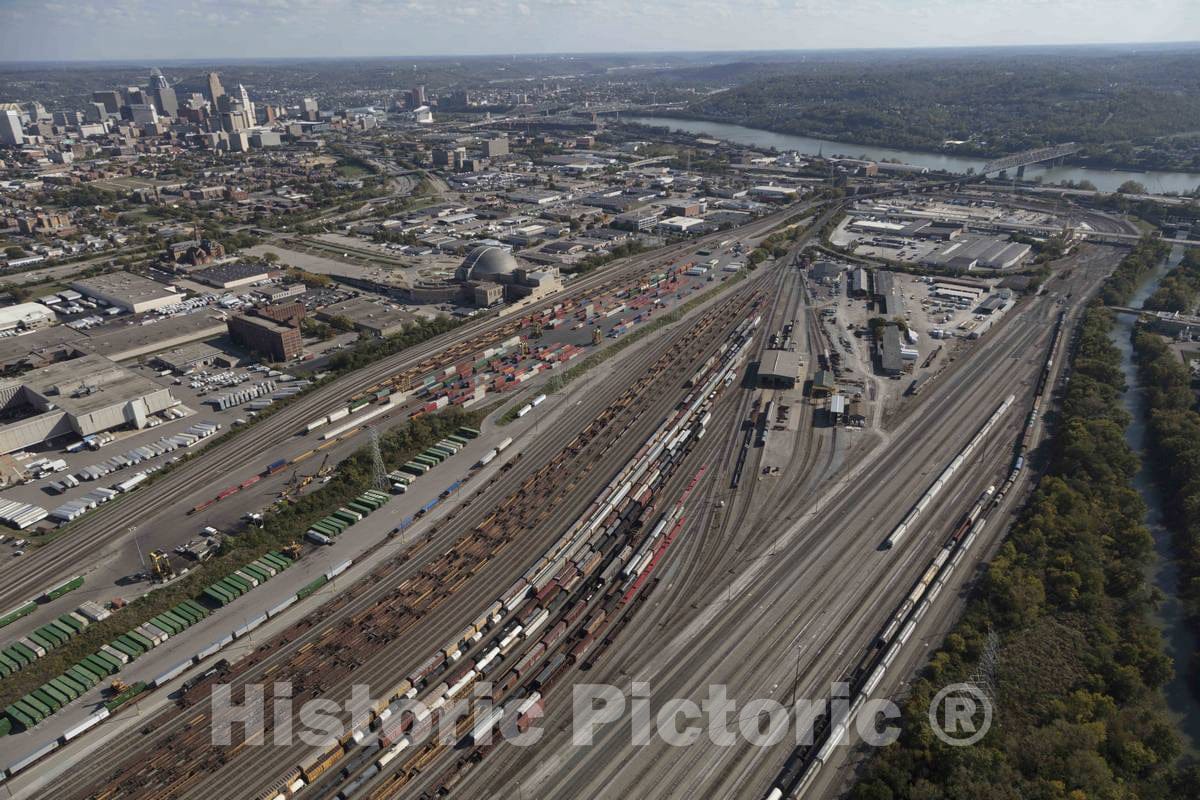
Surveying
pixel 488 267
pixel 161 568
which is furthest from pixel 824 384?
pixel 161 568

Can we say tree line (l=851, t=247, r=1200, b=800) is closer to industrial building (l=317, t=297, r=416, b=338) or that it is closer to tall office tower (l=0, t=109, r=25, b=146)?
industrial building (l=317, t=297, r=416, b=338)

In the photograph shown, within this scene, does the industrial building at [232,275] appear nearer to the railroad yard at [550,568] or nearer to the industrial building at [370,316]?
the industrial building at [370,316]

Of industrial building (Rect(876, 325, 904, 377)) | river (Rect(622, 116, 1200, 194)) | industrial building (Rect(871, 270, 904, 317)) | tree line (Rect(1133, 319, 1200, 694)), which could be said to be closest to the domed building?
industrial building (Rect(876, 325, 904, 377))

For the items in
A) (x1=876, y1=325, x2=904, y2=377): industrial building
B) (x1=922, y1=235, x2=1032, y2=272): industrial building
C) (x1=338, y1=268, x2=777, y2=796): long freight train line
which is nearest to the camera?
(x1=338, y1=268, x2=777, y2=796): long freight train line

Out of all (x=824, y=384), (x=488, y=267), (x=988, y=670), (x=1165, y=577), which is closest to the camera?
(x=988, y=670)

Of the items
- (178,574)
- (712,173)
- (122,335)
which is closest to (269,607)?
(178,574)

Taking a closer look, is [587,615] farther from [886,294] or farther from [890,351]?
[886,294]
